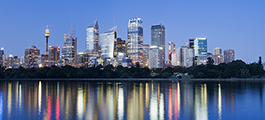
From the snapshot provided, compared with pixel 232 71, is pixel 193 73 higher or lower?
lower

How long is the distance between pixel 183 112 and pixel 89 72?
109502 mm

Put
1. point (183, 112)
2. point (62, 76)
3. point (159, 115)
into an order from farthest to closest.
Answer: point (62, 76) → point (183, 112) → point (159, 115)

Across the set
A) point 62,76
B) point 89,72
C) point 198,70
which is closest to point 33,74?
point 62,76

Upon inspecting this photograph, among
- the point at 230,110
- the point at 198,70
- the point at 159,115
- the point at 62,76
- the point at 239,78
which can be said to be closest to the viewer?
the point at 159,115

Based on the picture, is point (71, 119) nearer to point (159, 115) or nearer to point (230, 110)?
point (159, 115)

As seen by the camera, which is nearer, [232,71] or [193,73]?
[232,71]

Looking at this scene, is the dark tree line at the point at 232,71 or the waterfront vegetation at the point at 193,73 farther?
the waterfront vegetation at the point at 193,73

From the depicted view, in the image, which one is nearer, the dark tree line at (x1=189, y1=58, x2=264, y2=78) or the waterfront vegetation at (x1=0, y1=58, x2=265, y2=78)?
the dark tree line at (x1=189, y1=58, x2=264, y2=78)

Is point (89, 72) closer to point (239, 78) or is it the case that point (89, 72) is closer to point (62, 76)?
point (62, 76)

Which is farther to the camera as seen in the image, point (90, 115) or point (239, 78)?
point (239, 78)

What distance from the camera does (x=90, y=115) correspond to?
23.7 metres

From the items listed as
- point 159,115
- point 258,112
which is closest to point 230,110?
point 258,112

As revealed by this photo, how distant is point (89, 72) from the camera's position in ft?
430

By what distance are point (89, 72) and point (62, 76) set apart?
52.6ft
